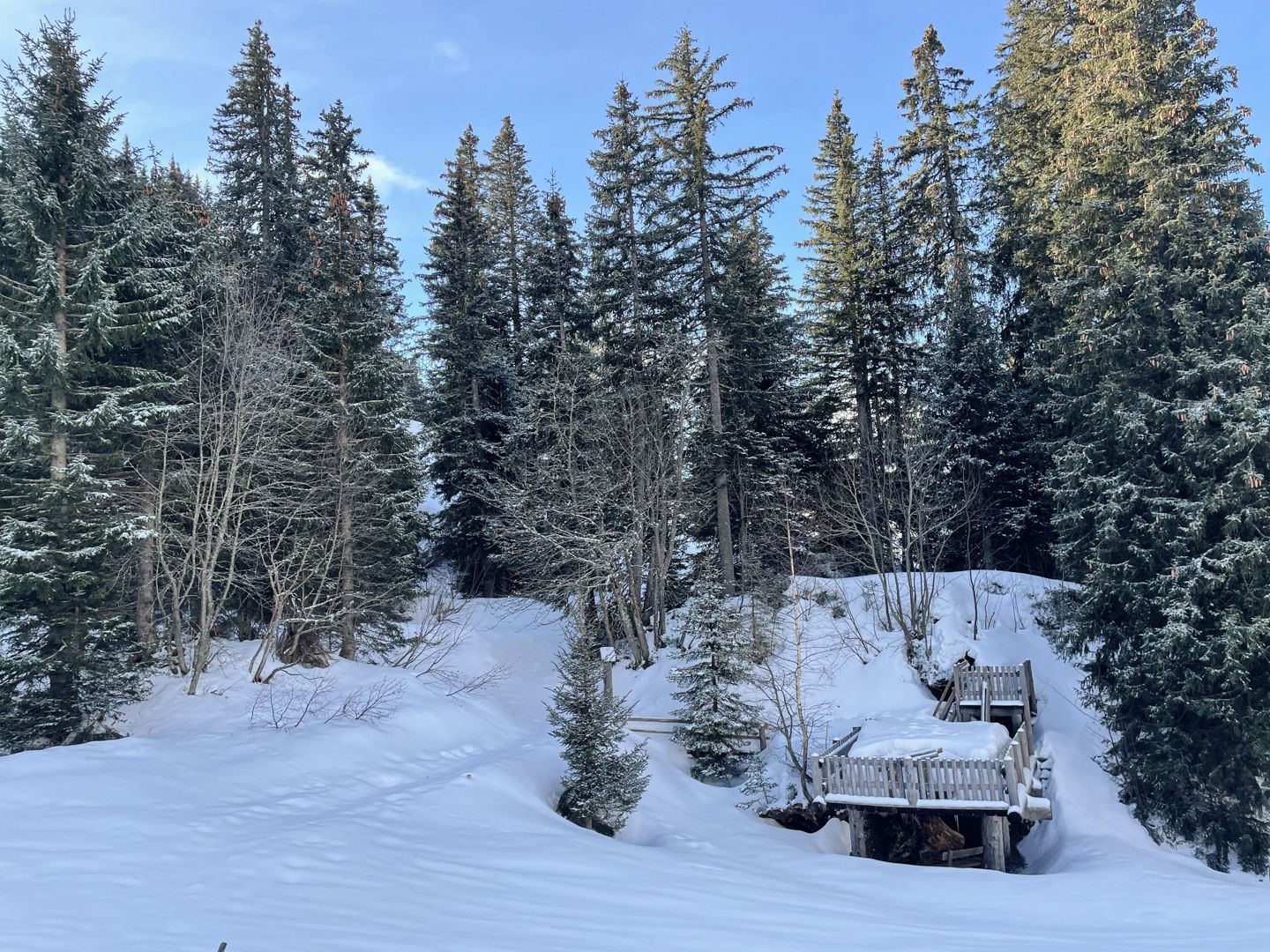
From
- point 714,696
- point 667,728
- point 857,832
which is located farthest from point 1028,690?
point 667,728

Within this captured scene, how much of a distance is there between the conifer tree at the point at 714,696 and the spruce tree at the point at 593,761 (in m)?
3.56

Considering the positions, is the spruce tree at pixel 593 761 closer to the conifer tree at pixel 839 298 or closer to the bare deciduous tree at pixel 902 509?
the bare deciduous tree at pixel 902 509

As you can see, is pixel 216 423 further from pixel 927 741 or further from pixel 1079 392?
pixel 1079 392

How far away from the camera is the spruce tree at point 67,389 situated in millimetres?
11805

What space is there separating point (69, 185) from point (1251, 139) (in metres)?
23.7

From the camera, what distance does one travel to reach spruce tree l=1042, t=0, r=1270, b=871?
1211 cm

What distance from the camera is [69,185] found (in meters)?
14.2

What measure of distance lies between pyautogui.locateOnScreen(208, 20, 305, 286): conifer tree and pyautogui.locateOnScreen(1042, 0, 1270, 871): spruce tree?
933 inches

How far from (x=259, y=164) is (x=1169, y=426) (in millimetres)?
28381

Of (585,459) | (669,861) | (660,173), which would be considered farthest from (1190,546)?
(660,173)

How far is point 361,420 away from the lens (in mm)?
19953

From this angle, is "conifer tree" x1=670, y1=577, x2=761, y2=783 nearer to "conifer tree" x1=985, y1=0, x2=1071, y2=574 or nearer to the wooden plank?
the wooden plank

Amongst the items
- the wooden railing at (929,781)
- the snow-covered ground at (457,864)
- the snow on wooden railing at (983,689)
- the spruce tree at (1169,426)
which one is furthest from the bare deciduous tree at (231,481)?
the spruce tree at (1169,426)

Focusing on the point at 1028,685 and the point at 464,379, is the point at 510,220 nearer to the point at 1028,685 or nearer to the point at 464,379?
the point at 464,379
